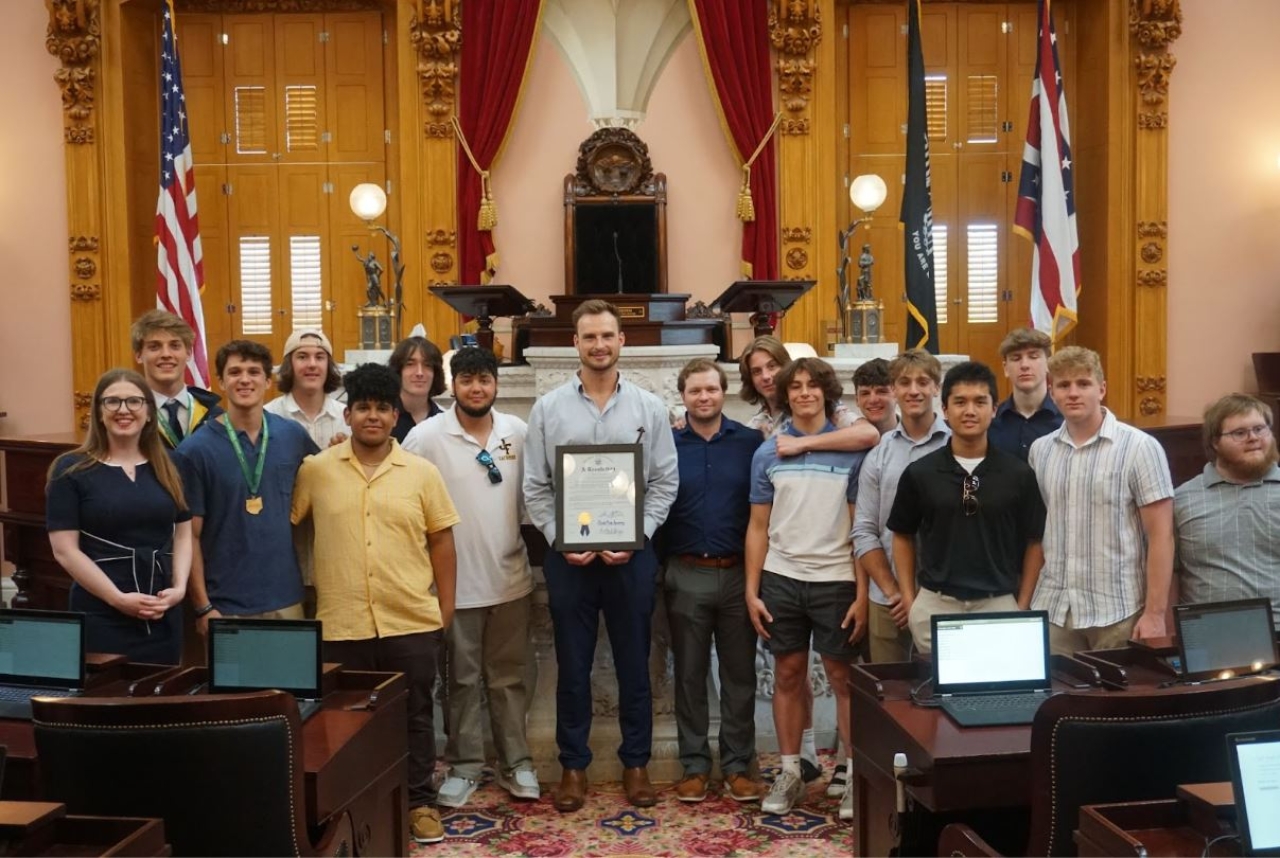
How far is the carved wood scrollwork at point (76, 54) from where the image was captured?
955cm

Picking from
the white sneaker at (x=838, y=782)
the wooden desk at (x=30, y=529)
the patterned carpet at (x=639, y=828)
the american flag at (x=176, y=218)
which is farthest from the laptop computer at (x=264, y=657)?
the american flag at (x=176, y=218)

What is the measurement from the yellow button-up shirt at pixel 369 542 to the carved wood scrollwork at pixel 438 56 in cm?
655

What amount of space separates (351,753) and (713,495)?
177 centimetres

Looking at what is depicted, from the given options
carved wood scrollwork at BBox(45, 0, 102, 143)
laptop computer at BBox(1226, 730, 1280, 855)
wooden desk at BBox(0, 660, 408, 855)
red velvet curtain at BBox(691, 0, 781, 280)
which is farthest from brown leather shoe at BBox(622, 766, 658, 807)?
carved wood scrollwork at BBox(45, 0, 102, 143)

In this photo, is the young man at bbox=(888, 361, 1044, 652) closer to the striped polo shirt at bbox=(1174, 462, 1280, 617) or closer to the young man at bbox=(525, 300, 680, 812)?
the striped polo shirt at bbox=(1174, 462, 1280, 617)

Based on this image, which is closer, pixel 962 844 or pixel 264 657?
pixel 962 844

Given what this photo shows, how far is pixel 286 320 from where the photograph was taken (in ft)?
34.1

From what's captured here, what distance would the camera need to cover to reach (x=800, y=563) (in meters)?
3.97

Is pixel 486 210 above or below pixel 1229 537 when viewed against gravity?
above

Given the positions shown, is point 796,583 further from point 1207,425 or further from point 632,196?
point 632,196

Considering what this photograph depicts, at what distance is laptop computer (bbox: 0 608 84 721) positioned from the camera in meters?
3.02

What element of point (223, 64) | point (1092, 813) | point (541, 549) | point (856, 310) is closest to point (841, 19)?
point (856, 310)

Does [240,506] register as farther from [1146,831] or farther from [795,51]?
[795,51]

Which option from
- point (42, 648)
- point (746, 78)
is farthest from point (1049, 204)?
point (42, 648)
